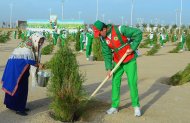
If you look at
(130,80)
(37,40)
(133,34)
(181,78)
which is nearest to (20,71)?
(37,40)

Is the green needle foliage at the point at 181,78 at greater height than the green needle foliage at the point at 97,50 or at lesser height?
lesser

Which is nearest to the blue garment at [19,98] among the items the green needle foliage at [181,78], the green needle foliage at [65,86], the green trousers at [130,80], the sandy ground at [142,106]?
the sandy ground at [142,106]

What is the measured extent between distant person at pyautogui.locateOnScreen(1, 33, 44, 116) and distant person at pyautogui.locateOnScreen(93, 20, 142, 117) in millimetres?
1072

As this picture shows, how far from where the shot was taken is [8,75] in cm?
669

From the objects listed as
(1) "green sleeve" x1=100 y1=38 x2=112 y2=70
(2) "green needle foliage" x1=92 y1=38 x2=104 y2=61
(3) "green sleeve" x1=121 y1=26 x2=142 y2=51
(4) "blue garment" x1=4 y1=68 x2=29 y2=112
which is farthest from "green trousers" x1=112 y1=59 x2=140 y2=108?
(2) "green needle foliage" x1=92 y1=38 x2=104 y2=61

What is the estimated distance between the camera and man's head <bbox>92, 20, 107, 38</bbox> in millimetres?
6398

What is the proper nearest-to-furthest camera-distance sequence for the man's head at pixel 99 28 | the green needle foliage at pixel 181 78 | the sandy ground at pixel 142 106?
the man's head at pixel 99 28, the sandy ground at pixel 142 106, the green needle foliage at pixel 181 78

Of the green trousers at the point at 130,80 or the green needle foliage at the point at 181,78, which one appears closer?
the green trousers at the point at 130,80

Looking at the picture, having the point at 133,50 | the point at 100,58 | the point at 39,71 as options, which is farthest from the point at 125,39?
the point at 100,58

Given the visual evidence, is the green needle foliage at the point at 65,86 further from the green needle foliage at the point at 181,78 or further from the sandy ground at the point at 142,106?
the green needle foliage at the point at 181,78

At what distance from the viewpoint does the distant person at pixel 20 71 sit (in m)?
6.61

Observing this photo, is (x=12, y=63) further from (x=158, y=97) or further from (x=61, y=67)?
(x=158, y=97)

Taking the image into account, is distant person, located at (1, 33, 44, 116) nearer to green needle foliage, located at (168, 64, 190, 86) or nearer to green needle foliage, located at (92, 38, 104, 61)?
green needle foliage, located at (168, 64, 190, 86)

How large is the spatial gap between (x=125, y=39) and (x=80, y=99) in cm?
128
